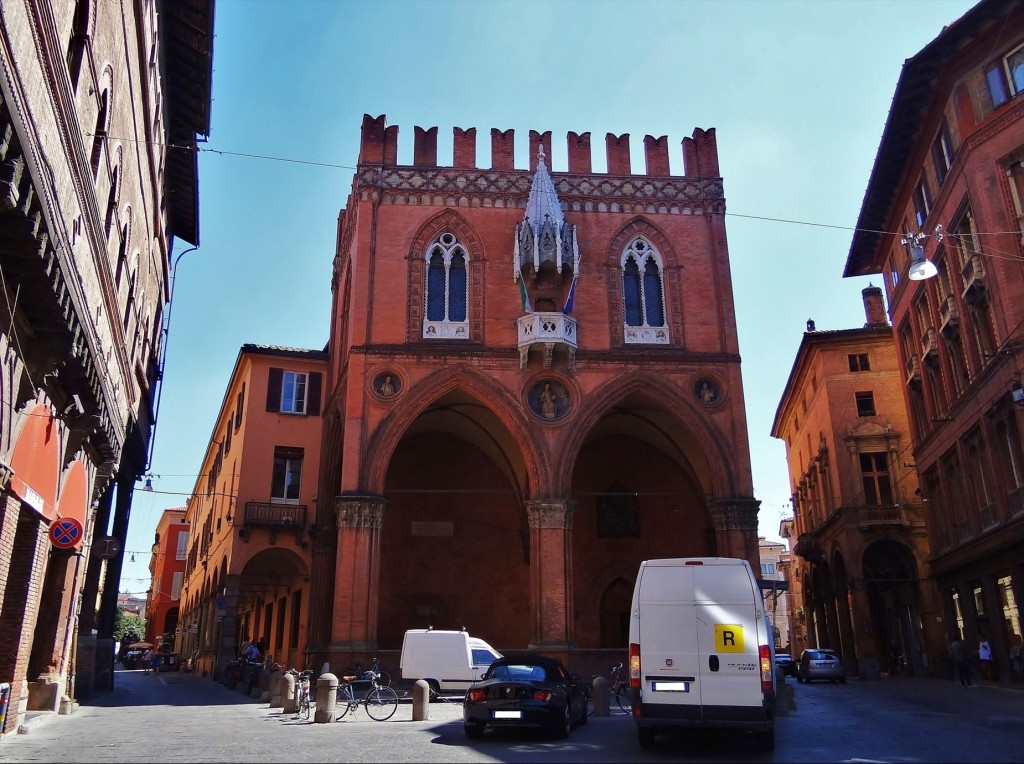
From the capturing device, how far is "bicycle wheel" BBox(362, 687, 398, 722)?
1625 cm

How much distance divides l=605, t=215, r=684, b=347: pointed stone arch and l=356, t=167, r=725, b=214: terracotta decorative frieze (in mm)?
694

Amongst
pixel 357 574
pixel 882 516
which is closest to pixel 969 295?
pixel 882 516

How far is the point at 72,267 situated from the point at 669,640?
8.83 metres

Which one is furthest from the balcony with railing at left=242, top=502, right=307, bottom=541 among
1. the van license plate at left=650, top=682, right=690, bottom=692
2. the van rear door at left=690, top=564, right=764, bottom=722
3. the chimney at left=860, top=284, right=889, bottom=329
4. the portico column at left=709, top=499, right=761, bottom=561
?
the chimney at left=860, top=284, right=889, bottom=329

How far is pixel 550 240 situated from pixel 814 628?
2818 cm

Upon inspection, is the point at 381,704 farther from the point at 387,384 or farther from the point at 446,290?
the point at 446,290

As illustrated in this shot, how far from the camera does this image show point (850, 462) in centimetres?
3600

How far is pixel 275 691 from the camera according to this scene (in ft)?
65.2

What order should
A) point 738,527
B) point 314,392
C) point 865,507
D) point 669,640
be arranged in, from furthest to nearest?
1. point 865,507
2. point 314,392
3. point 738,527
4. point 669,640

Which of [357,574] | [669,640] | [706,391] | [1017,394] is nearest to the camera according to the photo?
[669,640]

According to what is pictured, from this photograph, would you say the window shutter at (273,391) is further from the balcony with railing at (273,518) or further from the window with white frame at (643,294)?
the window with white frame at (643,294)

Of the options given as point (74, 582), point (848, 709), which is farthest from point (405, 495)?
point (848, 709)

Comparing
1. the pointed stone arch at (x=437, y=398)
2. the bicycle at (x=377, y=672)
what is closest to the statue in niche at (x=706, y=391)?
the pointed stone arch at (x=437, y=398)

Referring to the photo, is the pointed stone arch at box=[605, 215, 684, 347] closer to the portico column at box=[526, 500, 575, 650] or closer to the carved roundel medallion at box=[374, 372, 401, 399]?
the portico column at box=[526, 500, 575, 650]
